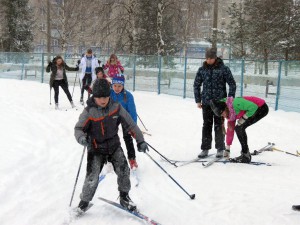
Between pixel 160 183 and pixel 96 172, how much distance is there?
4.92 ft

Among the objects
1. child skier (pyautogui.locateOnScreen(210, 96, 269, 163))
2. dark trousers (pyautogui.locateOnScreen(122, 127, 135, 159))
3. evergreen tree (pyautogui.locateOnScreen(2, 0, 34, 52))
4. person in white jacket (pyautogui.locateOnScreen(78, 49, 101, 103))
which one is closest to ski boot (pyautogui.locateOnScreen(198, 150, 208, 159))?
child skier (pyautogui.locateOnScreen(210, 96, 269, 163))

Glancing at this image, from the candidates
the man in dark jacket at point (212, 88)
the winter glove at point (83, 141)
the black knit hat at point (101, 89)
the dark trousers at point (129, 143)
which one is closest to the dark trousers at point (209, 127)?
the man in dark jacket at point (212, 88)

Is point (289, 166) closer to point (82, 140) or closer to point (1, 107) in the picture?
point (82, 140)

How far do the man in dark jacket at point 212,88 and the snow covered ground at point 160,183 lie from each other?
0.59 m

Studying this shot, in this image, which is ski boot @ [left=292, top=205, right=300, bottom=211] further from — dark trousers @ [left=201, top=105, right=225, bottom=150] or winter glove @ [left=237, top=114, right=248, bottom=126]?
dark trousers @ [left=201, top=105, right=225, bottom=150]

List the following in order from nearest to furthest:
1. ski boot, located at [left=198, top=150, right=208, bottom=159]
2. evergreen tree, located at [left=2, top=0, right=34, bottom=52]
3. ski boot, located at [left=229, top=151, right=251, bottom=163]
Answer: ski boot, located at [left=229, top=151, right=251, bottom=163], ski boot, located at [left=198, top=150, right=208, bottom=159], evergreen tree, located at [left=2, top=0, right=34, bottom=52]

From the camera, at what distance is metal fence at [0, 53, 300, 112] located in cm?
1301

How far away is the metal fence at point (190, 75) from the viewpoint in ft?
42.7

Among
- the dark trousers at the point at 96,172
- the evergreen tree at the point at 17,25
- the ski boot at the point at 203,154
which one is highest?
the evergreen tree at the point at 17,25

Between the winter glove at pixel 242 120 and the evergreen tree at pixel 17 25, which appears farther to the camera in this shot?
the evergreen tree at pixel 17 25

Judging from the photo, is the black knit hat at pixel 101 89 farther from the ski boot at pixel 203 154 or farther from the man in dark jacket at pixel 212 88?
the ski boot at pixel 203 154

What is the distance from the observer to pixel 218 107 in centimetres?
631

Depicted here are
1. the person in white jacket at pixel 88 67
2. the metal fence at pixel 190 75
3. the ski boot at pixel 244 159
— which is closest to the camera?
the ski boot at pixel 244 159

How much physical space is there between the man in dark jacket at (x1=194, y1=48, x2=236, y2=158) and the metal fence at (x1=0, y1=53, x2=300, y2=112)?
6873 millimetres
